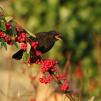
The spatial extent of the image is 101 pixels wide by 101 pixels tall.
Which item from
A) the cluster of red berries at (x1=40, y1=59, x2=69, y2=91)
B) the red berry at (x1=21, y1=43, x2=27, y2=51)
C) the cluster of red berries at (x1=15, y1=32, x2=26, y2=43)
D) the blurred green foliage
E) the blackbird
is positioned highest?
the blurred green foliage

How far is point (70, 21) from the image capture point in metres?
10.5

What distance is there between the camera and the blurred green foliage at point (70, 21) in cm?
1030

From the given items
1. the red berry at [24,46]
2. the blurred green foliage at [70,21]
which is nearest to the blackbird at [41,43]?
the red berry at [24,46]

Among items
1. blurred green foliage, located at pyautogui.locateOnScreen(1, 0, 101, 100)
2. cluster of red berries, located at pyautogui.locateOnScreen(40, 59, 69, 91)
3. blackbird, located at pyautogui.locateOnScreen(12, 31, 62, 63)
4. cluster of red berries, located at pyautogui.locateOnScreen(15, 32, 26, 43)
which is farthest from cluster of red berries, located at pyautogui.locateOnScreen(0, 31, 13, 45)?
blurred green foliage, located at pyautogui.locateOnScreen(1, 0, 101, 100)

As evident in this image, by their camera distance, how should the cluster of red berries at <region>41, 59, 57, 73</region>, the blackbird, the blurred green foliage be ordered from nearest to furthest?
the cluster of red berries at <region>41, 59, 57, 73</region>
the blackbird
the blurred green foliage

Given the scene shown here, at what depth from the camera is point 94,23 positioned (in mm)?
10445

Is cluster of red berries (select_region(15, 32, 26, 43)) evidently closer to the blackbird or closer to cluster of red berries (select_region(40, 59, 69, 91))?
the blackbird

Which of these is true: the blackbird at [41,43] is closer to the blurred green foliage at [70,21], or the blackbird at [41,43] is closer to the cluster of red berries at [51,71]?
the cluster of red berries at [51,71]

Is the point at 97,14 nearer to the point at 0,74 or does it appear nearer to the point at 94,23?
the point at 94,23

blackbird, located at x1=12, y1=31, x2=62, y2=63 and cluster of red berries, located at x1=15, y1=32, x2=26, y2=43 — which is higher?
blackbird, located at x1=12, y1=31, x2=62, y2=63

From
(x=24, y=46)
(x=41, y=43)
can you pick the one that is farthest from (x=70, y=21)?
(x=24, y=46)

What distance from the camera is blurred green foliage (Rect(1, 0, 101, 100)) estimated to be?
1030 centimetres

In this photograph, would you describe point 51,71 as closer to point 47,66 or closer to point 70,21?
point 47,66

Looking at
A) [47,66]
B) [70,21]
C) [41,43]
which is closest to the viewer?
[47,66]
